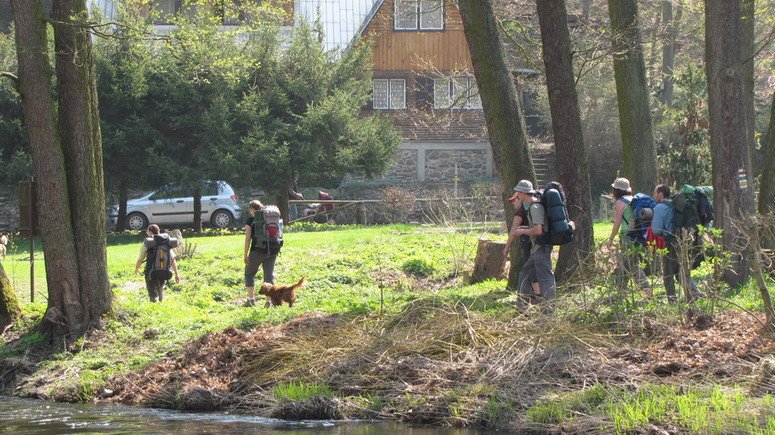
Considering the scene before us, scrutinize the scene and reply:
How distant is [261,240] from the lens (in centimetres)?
1867

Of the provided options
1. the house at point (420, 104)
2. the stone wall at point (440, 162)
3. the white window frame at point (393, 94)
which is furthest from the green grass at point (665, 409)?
the white window frame at point (393, 94)

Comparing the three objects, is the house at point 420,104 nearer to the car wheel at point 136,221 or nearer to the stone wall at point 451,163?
the stone wall at point 451,163

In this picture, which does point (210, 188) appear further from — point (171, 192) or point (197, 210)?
point (171, 192)

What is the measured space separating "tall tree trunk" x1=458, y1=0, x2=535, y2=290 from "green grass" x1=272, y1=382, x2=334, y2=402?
5.31 meters

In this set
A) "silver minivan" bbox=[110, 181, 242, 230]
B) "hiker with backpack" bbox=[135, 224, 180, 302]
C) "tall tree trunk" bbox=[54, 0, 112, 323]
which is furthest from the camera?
"silver minivan" bbox=[110, 181, 242, 230]

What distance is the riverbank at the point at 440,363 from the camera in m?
10.4

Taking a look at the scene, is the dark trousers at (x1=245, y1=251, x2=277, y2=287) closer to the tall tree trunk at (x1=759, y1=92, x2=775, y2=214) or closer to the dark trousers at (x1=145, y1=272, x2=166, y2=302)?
the dark trousers at (x1=145, y1=272, x2=166, y2=302)

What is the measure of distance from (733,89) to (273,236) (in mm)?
7504

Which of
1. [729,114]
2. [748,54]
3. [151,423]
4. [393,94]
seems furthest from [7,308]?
[393,94]

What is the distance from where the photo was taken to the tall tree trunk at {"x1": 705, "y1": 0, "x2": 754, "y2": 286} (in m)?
16.3

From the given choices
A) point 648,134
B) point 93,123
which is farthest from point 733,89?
point 93,123

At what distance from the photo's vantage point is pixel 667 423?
9.52 meters

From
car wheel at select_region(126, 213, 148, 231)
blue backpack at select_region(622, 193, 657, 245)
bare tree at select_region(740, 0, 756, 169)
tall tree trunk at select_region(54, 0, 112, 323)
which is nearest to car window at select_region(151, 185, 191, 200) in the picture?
car wheel at select_region(126, 213, 148, 231)

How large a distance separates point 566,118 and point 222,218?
2380 centimetres
